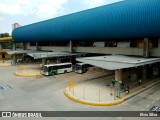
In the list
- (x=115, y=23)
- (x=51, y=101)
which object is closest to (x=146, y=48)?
(x=115, y=23)

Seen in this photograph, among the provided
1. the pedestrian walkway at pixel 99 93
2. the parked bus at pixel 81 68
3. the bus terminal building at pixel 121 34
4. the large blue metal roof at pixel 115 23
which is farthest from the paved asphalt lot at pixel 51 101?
the parked bus at pixel 81 68

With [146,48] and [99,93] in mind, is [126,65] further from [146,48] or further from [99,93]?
[146,48]

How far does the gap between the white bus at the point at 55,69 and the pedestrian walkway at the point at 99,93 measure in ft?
34.6

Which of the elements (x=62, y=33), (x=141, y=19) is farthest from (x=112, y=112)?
(x=62, y=33)

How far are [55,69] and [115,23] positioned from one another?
1464cm

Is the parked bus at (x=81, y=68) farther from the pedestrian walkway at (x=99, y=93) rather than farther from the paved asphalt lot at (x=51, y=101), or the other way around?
the paved asphalt lot at (x=51, y=101)

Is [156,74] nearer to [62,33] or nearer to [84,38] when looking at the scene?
[84,38]

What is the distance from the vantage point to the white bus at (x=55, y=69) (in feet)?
114

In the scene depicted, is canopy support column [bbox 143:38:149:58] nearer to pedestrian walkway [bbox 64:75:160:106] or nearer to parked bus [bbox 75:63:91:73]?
pedestrian walkway [bbox 64:75:160:106]

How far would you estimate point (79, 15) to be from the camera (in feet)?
127

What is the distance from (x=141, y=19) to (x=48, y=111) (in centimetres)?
1854

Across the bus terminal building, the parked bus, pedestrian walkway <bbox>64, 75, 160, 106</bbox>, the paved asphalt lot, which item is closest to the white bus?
the parked bus

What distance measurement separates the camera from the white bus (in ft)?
114

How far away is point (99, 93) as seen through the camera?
72.1ft
